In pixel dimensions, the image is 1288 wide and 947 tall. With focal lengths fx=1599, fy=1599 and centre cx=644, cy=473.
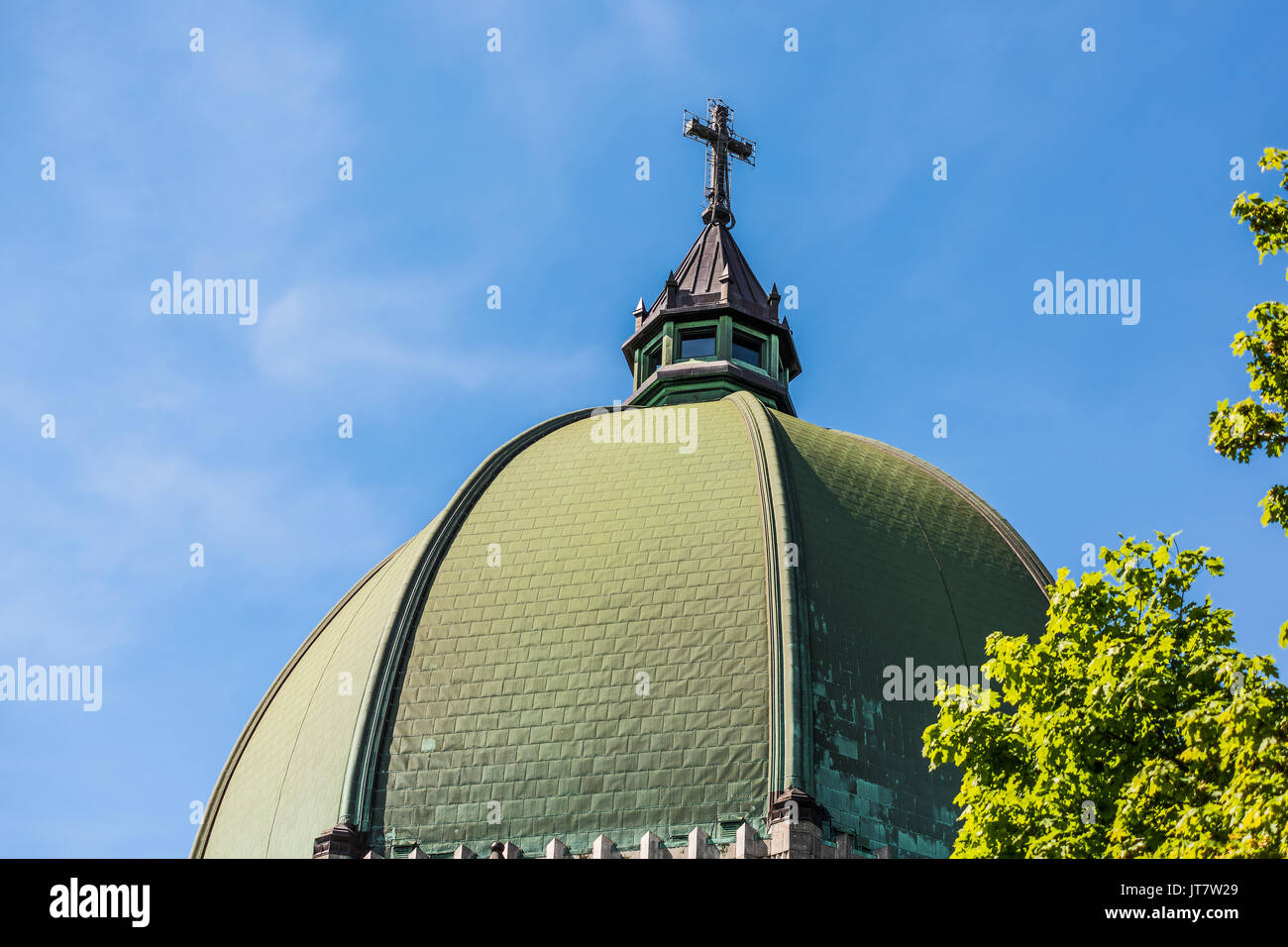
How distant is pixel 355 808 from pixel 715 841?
30.6ft

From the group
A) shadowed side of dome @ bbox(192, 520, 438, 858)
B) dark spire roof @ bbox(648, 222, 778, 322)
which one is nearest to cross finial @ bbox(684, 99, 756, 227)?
dark spire roof @ bbox(648, 222, 778, 322)

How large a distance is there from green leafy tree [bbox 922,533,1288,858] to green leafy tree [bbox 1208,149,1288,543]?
2.54 metres

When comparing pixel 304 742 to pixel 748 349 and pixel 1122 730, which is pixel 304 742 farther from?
pixel 1122 730

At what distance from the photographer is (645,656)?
137ft

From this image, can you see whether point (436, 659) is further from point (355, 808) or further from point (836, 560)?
point (836, 560)

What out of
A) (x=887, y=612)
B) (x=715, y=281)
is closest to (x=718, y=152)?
(x=715, y=281)

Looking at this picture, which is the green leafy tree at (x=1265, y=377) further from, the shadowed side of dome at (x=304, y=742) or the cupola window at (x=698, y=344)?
the cupola window at (x=698, y=344)

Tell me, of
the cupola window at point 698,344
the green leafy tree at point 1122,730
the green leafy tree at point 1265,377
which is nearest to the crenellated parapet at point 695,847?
the green leafy tree at point 1122,730

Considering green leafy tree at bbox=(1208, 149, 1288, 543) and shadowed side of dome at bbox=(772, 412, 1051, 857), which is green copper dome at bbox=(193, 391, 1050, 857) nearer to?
shadowed side of dome at bbox=(772, 412, 1051, 857)

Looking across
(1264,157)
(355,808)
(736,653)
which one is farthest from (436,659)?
(1264,157)

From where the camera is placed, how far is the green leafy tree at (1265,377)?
19438 mm

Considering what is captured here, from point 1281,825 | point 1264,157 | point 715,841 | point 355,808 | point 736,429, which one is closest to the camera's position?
point 1281,825

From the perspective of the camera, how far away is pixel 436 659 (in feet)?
142

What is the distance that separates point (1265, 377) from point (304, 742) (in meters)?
32.6
